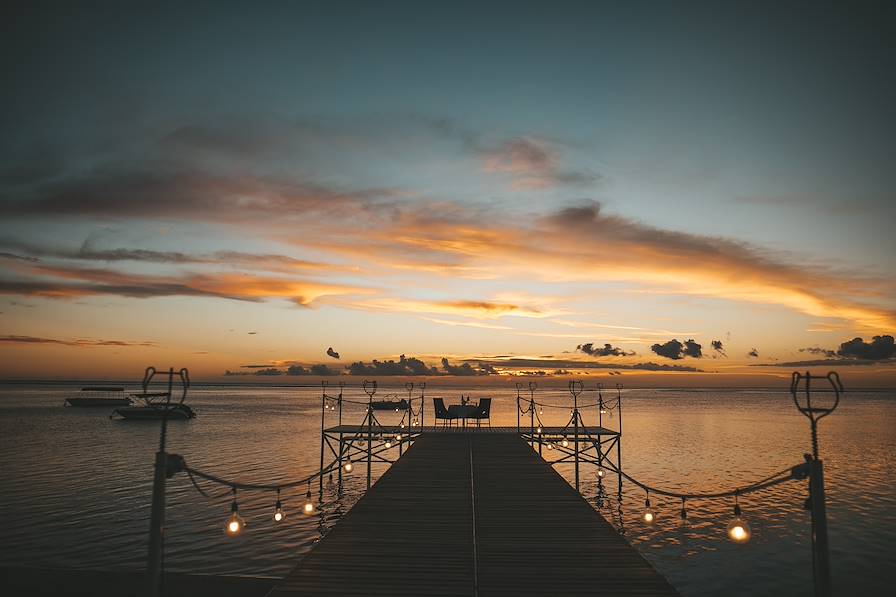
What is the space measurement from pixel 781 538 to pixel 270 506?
58.9 feet

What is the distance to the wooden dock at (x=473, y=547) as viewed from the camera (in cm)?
810

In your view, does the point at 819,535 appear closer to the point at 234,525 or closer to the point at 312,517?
the point at 234,525

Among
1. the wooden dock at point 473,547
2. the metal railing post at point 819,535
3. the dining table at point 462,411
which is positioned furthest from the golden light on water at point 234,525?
the dining table at point 462,411

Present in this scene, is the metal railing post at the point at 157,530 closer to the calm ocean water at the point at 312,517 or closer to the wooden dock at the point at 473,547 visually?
the wooden dock at the point at 473,547

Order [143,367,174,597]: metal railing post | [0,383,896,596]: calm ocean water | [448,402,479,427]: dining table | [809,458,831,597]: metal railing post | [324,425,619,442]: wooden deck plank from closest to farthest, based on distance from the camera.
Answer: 1. [809,458,831,597]: metal railing post
2. [143,367,174,597]: metal railing post
3. [0,383,896,596]: calm ocean water
4. [324,425,619,442]: wooden deck plank
5. [448,402,479,427]: dining table

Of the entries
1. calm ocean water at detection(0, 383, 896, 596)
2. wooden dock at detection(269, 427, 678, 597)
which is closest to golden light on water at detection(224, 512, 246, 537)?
wooden dock at detection(269, 427, 678, 597)

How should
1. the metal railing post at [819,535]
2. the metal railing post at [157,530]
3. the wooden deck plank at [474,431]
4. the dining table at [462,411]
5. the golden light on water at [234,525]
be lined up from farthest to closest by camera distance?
the dining table at [462,411], the wooden deck plank at [474,431], the golden light on water at [234,525], the metal railing post at [157,530], the metal railing post at [819,535]

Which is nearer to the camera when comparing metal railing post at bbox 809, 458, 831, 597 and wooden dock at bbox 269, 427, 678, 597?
metal railing post at bbox 809, 458, 831, 597

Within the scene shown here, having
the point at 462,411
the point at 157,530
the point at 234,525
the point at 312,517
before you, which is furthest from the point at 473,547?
the point at 462,411

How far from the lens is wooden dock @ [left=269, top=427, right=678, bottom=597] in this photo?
319 inches

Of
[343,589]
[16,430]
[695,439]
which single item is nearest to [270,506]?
[343,589]

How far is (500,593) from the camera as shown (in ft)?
26.0

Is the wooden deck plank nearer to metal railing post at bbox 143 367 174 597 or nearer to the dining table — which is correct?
the dining table

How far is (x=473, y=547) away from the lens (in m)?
9.73
